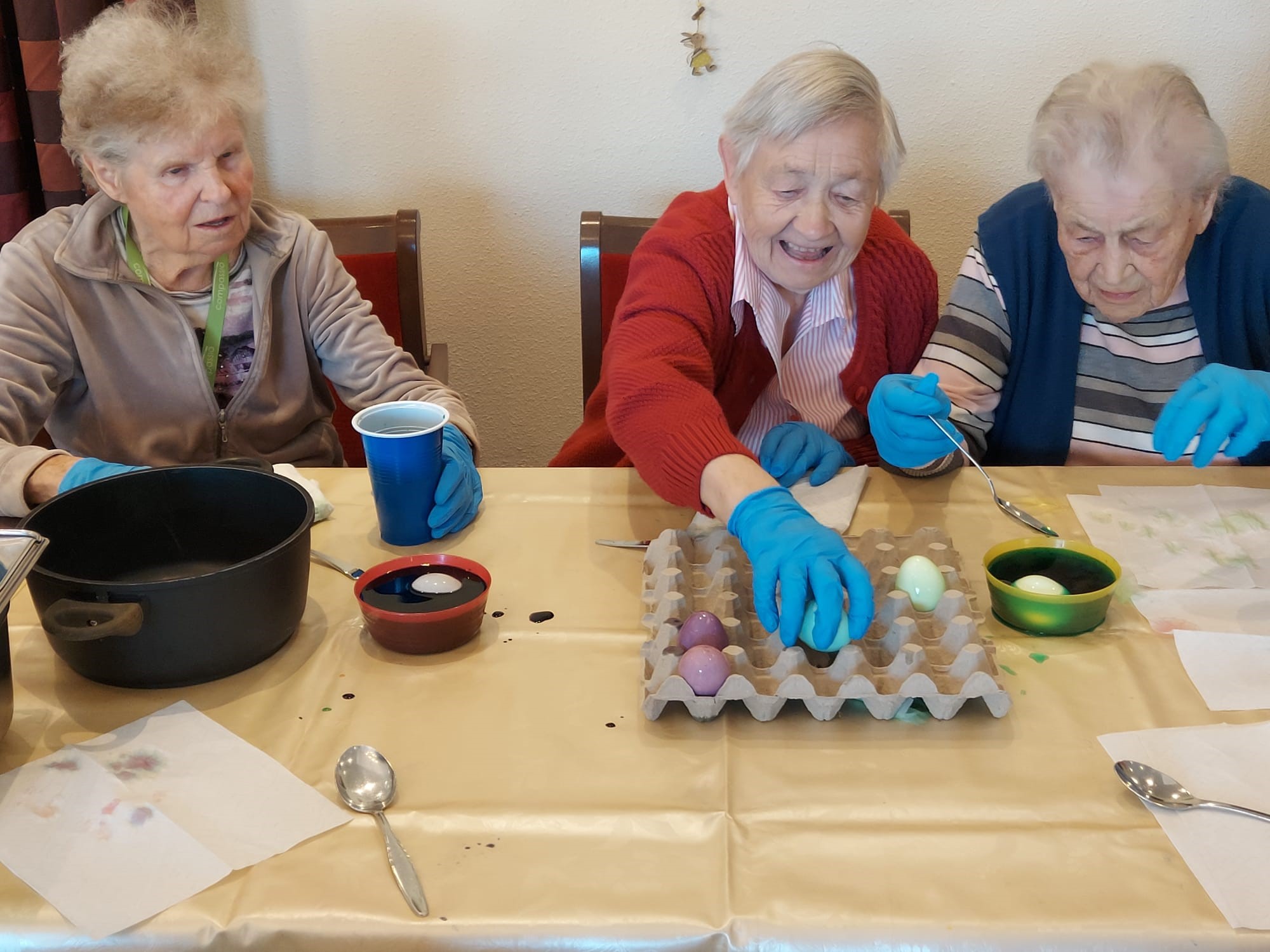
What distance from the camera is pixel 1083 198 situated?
1.44m

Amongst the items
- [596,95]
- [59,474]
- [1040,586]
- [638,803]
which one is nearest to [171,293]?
[59,474]

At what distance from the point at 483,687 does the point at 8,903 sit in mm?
401

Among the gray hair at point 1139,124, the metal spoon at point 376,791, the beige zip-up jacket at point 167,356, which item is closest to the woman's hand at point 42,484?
the beige zip-up jacket at point 167,356

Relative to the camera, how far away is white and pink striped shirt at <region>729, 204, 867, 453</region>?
5.22ft

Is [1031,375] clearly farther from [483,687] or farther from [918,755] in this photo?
[483,687]

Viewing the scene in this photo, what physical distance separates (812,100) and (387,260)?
2.99 ft

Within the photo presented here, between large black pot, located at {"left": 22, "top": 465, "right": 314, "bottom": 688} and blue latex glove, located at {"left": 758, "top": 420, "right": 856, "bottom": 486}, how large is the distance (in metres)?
0.61

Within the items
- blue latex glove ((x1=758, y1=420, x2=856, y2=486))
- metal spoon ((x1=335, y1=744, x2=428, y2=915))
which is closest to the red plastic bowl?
metal spoon ((x1=335, y1=744, x2=428, y2=915))

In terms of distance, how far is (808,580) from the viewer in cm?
102

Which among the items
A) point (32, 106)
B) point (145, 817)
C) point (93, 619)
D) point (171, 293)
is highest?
point (32, 106)

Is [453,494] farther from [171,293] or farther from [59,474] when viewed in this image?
[171,293]

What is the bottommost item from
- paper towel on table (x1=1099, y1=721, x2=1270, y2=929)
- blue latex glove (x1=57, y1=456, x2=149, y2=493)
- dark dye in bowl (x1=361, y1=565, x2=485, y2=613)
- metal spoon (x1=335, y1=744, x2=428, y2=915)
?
metal spoon (x1=335, y1=744, x2=428, y2=915)

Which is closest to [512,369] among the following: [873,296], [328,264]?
[328,264]

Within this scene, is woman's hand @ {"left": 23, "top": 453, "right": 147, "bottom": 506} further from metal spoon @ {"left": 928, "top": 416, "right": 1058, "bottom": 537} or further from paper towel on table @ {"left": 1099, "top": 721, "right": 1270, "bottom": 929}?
paper towel on table @ {"left": 1099, "top": 721, "right": 1270, "bottom": 929}
